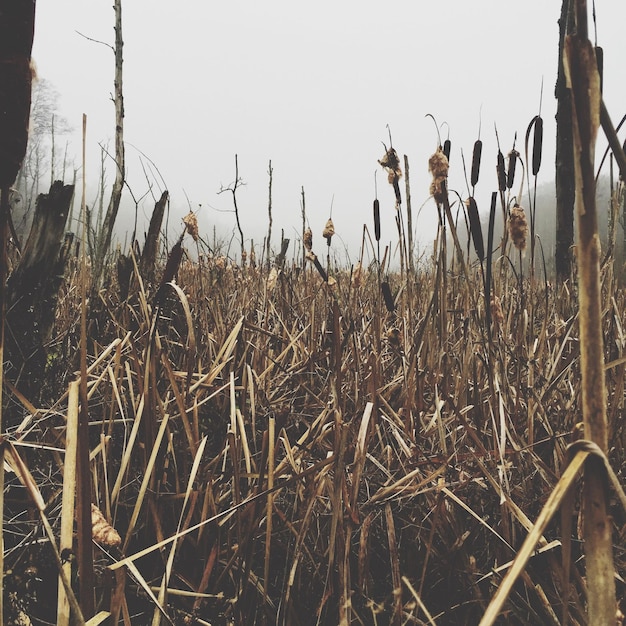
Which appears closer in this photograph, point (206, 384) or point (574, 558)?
Result: point (574, 558)

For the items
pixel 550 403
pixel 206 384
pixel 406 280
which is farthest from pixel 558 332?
pixel 206 384

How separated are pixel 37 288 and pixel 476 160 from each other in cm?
130

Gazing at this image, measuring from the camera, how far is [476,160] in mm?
1001

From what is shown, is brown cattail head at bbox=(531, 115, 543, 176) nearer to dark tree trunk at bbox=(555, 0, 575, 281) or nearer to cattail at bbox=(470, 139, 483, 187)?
cattail at bbox=(470, 139, 483, 187)

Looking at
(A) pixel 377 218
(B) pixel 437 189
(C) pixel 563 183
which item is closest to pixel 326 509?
(B) pixel 437 189

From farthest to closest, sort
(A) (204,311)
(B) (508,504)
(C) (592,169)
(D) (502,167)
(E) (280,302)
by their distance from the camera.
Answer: (E) (280,302)
(A) (204,311)
(D) (502,167)
(B) (508,504)
(C) (592,169)

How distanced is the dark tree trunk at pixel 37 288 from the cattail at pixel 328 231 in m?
0.92

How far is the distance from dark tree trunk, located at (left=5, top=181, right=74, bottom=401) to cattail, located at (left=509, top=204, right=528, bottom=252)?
4.30 ft

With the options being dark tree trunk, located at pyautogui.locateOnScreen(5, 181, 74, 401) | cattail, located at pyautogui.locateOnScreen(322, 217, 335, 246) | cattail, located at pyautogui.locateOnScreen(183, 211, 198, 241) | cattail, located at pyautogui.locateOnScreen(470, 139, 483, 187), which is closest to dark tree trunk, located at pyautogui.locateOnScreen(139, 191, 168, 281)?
cattail, located at pyautogui.locateOnScreen(183, 211, 198, 241)

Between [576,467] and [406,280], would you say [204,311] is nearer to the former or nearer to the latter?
[406,280]

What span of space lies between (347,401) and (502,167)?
709 millimetres

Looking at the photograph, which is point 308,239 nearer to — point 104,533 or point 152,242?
point 152,242

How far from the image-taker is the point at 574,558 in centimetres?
76

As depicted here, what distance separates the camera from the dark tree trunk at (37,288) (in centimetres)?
130
